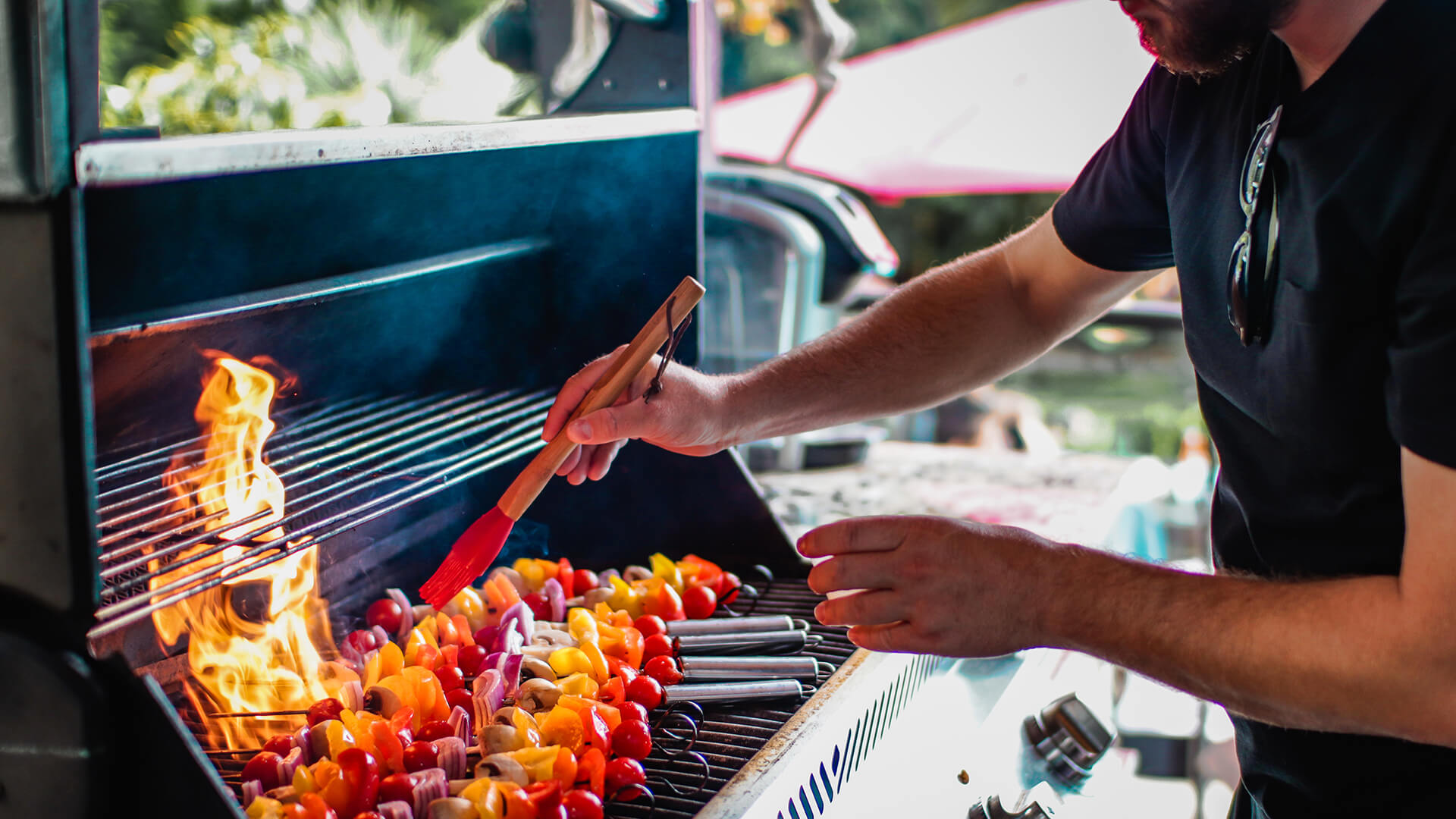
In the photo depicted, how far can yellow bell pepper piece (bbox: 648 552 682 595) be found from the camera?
1.83 m

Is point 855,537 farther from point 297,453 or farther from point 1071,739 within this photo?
point 297,453

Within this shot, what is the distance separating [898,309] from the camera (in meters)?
1.83

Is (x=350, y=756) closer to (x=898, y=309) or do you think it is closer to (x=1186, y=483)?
(x=898, y=309)

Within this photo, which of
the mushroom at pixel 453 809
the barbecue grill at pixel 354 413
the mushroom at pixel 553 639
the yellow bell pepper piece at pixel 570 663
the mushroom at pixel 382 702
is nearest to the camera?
the barbecue grill at pixel 354 413

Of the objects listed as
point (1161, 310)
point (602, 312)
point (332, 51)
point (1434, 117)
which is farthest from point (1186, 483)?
point (332, 51)

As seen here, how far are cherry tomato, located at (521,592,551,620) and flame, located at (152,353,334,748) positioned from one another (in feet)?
1.18

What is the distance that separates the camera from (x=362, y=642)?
1562mm

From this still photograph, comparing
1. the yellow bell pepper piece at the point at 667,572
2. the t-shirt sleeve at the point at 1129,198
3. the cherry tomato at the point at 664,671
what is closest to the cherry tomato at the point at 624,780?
the cherry tomato at the point at 664,671

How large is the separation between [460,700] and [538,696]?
11 centimetres

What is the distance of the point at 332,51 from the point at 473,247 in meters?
7.28

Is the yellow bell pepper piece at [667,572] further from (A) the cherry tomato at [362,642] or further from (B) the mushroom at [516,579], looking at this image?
(A) the cherry tomato at [362,642]

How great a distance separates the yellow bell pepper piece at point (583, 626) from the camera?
5.10ft

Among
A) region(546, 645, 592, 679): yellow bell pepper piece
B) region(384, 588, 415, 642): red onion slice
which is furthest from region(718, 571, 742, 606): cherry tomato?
region(384, 588, 415, 642): red onion slice

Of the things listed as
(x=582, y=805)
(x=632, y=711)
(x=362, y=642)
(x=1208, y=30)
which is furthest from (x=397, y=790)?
(x=1208, y=30)
